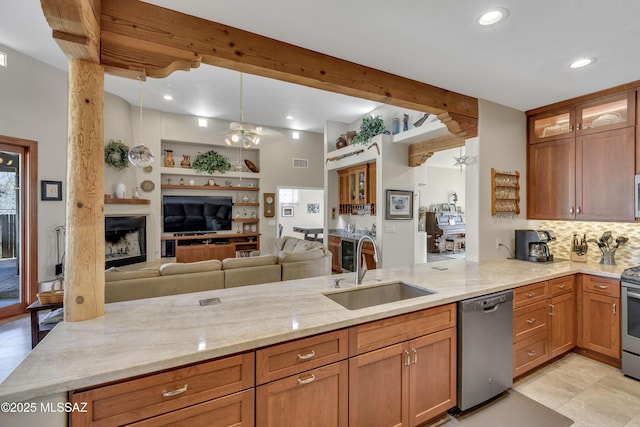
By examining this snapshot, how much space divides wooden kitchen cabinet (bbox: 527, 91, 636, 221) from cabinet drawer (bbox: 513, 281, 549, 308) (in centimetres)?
124

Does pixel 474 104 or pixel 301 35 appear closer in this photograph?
pixel 301 35

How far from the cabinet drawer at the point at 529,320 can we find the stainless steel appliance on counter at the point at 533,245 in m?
0.80

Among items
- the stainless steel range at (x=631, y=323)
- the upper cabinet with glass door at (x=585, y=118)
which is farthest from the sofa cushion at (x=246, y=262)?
the upper cabinet with glass door at (x=585, y=118)

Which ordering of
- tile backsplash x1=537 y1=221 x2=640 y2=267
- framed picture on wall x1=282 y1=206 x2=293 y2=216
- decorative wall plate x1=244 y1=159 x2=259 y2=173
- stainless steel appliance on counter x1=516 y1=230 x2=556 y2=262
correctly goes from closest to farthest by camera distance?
1. tile backsplash x1=537 y1=221 x2=640 y2=267
2. stainless steel appliance on counter x1=516 y1=230 x2=556 y2=262
3. decorative wall plate x1=244 y1=159 x2=259 y2=173
4. framed picture on wall x1=282 y1=206 x2=293 y2=216

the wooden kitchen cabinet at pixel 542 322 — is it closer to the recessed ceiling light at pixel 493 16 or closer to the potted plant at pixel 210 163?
the recessed ceiling light at pixel 493 16

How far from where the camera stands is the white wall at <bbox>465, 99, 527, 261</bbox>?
3.20m

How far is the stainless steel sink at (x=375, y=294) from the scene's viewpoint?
2.10 metres

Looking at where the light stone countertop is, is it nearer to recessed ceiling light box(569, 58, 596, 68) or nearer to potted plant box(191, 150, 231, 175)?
recessed ceiling light box(569, 58, 596, 68)

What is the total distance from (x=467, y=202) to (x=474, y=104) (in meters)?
1.14

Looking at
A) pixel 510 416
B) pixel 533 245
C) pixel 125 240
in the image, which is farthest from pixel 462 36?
pixel 125 240

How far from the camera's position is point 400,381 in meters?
1.73

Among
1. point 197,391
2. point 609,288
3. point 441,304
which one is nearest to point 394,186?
point 609,288

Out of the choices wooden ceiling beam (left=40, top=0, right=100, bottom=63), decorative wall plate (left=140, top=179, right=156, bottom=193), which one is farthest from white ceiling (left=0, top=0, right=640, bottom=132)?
decorative wall plate (left=140, top=179, right=156, bottom=193)

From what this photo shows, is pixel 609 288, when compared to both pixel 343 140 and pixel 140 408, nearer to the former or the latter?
pixel 140 408
